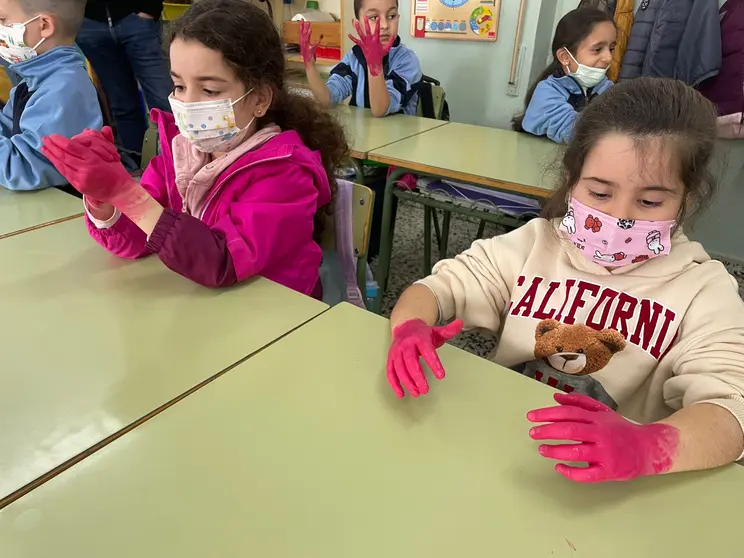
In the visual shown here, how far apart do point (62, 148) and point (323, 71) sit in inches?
139

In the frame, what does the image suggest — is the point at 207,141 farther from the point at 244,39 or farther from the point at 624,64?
the point at 624,64

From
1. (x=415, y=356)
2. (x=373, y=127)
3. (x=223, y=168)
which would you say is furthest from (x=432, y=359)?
(x=373, y=127)

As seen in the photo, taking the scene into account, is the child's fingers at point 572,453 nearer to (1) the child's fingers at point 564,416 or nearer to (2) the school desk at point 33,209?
(1) the child's fingers at point 564,416

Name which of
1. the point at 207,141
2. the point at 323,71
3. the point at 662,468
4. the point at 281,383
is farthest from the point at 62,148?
the point at 323,71

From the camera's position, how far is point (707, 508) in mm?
578

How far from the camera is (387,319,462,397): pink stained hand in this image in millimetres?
706

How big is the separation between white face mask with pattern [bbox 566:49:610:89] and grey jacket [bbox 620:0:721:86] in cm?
57

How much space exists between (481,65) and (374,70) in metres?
1.22

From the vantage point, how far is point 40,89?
1554 millimetres

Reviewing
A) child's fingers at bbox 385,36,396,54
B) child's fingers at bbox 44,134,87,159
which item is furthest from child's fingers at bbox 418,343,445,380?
child's fingers at bbox 385,36,396,54

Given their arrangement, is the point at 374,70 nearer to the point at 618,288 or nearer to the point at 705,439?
the point at 618,288

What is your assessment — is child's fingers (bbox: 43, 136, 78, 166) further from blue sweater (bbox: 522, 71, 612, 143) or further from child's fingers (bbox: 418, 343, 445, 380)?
blue sweater (bbox: 522, 71, 612, 143)

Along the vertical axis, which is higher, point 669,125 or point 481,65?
point 669,125

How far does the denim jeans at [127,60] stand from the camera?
2.57 meters
